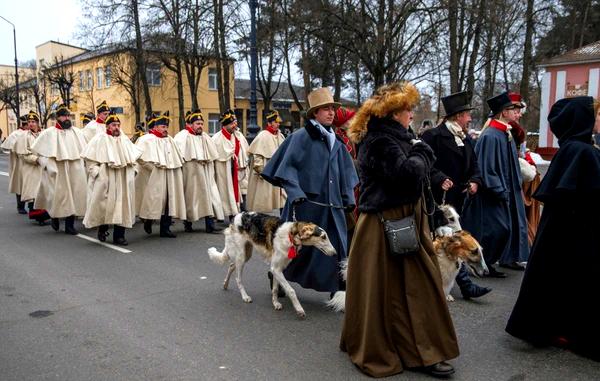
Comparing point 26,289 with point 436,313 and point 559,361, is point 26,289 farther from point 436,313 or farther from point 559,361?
point 559,361

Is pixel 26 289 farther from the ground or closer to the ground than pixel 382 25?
closer to the ground

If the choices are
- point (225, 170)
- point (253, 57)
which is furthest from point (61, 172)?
point (253, 57)

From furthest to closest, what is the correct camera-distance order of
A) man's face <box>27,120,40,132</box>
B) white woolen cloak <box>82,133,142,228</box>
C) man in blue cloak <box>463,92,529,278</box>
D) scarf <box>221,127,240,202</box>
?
man's face <box>27,120,40,132</box>, scarf <box>221,127,240,202</box>, white woolen cloak <box>82,133,142,228</box>, man in blue cloak <box>463,92,529,278</box>

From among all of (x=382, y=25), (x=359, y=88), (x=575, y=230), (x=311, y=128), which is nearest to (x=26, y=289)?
(x=311, y=128)

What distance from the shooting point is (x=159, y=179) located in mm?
10188

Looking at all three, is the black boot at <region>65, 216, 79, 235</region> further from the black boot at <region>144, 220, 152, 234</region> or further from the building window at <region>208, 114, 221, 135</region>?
the building window at <region>208, 114, 221, 135</region>

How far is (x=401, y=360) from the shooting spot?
13.6 feet

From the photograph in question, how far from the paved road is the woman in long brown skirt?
0.67ft

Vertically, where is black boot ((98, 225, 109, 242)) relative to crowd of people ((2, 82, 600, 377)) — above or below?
below

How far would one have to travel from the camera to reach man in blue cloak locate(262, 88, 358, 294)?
560 cm

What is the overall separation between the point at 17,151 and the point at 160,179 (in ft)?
15.5

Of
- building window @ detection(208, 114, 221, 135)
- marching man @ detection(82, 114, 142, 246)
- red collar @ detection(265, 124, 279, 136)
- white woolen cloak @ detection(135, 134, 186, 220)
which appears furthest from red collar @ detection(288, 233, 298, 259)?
building window @ detection(208, 114, 221, 135)

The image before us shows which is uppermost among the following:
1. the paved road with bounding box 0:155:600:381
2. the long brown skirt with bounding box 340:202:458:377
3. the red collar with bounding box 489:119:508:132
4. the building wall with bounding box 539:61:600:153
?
the building wall with bounding box 539:61:600:153

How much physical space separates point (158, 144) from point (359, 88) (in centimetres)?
2180
